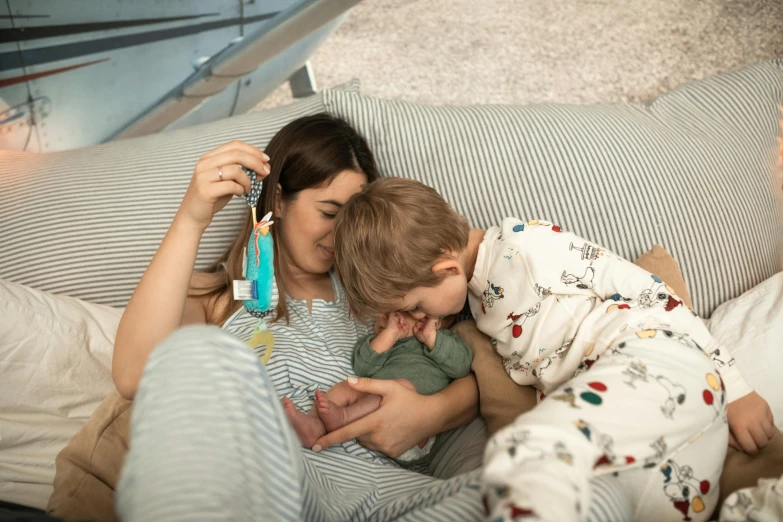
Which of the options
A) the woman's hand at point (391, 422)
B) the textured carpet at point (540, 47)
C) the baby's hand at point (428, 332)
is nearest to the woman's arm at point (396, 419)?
the woman's hand at point (391, 422)

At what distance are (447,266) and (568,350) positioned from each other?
0.87ft

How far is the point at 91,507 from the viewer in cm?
86

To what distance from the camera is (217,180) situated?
0.96 m

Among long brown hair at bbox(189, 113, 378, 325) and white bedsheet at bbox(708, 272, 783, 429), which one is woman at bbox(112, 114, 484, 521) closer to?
long brown hair at bbox(189, 113, 378, 325)

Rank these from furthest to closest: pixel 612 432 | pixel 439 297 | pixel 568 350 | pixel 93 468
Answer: pixel 439 297 < pixel 568 350 < pixel 93 468 < pixel 612 432

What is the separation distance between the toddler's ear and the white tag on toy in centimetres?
34

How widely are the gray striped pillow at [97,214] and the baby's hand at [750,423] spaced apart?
1052 mm

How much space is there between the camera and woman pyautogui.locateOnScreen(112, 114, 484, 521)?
569 millimetres

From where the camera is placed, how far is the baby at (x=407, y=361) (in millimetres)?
1084

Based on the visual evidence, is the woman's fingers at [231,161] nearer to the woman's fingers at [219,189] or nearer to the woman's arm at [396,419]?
the woman's fingers at [219,189]

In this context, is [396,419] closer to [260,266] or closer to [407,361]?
[407,361]

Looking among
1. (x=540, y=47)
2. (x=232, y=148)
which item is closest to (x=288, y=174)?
(x=232, y=148)


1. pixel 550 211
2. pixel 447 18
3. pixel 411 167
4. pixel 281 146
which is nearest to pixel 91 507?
pixel 281 146

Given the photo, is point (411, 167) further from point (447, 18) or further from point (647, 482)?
point (447, 18)
